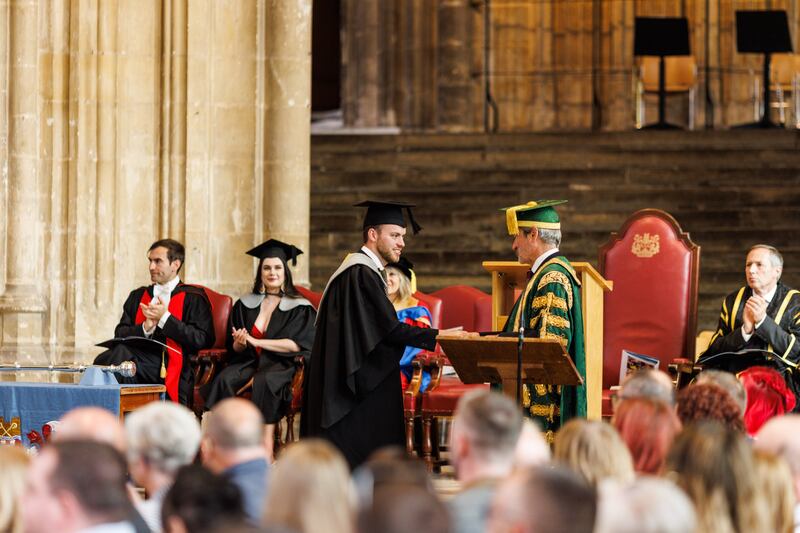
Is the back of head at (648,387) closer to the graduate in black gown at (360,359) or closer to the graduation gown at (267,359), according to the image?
the graduate in black gown at (360,359)

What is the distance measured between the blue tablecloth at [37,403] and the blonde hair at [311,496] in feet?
14.2

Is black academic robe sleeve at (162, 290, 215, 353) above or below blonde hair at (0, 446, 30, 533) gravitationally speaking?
above

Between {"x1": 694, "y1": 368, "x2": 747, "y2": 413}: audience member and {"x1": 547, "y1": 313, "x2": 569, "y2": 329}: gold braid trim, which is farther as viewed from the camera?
{"x1": 547, "y1": 313, "x2": 569, "y2": 329}: gold braid trim

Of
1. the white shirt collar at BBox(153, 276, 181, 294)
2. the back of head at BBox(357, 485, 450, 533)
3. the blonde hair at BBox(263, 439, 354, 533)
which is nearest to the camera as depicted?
the back of head at BBox(357, 485, 450, 533)

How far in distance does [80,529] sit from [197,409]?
524 centimetres

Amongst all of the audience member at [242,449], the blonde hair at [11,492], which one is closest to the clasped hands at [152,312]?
the audience member at [242,449]

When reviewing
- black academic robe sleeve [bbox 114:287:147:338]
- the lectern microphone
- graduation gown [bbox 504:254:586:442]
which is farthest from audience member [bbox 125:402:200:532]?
black academic robe sleeve [bbox 114:287:147:338]

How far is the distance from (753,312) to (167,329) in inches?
127

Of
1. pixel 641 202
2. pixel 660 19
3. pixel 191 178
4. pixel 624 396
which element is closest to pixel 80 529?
pixel 624 396

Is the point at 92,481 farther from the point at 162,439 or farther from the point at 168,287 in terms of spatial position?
the point at 168,287

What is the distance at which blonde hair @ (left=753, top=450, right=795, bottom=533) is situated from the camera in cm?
404

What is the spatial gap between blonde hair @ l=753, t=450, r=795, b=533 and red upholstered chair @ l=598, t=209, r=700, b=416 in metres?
4.82

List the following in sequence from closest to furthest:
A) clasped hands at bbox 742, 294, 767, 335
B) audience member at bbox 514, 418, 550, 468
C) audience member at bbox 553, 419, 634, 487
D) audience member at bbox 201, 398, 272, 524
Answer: audience member at bbox 553, 419, 634, 487 → audience member at bbox 201, 398, 272, 524 → audience member at bbox 514, 418, 550, 468 → clasped hands at bbox 742, 294, 767, 335

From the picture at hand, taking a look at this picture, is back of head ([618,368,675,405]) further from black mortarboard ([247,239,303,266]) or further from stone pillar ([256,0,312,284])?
stone pillar ([256,0,312,284])
